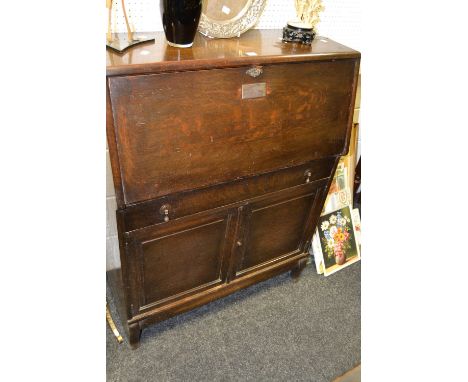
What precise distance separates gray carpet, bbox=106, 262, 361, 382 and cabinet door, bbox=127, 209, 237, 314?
240 mm

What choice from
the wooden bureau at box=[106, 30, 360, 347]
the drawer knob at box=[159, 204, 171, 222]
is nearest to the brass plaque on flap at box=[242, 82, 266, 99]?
the wooden bureau at box=[106, 30, 360, 347]

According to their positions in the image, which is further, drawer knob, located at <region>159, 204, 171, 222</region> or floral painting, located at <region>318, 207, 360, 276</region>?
floral painting, located at <region>318, 207, 360, 276</region>

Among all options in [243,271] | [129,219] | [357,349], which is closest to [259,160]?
[129,219]

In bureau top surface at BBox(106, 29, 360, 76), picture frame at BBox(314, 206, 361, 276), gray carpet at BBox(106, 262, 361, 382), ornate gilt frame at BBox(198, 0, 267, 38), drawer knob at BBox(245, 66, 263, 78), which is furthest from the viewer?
picture frame at BBox(314, 206, 361, 276)

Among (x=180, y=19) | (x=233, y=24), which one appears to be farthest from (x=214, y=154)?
(x=233, y=24)

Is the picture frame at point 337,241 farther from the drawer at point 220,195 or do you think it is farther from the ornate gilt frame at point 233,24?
the ornate gilt frame at point 233,24

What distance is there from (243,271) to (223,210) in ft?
1.49

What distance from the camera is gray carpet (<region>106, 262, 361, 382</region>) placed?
1531 mm

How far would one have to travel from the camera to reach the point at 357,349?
1672 mm

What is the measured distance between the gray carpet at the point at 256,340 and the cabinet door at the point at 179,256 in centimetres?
24

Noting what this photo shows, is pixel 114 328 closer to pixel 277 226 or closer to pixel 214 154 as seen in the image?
pixel 277 226

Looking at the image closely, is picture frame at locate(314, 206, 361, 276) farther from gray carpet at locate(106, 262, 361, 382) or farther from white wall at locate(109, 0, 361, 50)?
white wall at locate(109, 0, 361, 50)
